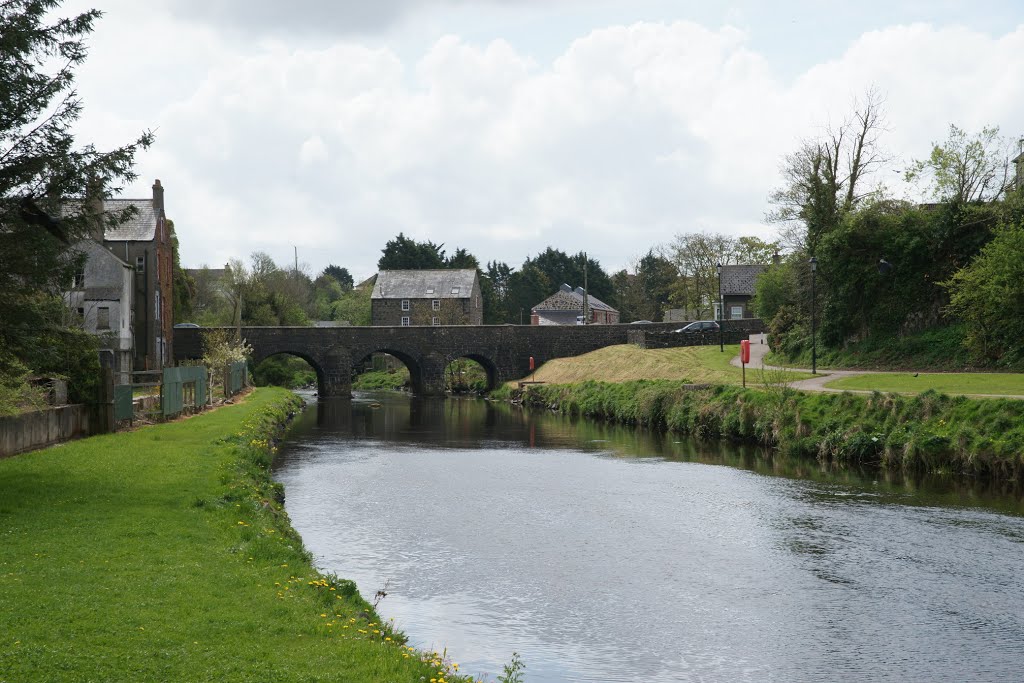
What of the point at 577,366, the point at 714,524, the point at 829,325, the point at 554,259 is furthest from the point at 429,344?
the point at 554,259

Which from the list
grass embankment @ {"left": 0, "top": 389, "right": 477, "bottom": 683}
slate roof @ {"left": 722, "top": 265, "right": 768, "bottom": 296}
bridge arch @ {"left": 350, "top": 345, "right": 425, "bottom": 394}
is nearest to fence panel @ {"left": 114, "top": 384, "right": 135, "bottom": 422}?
grass embankment @ {"left": 0, "top": 389, "right": 477, "bottom": 683}

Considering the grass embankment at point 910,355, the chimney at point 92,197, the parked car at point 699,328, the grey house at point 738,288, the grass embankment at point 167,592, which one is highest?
the grey house at point 738,288

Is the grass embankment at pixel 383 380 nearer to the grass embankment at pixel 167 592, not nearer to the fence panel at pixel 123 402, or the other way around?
the fence panel at pixel 123 402

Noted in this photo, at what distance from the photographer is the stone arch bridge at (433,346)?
71.8 meters

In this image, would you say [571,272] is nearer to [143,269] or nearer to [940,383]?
[143,269]

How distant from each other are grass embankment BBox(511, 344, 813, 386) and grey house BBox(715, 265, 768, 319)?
21254 millimetres

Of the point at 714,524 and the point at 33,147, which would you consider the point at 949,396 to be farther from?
the point at 33,147

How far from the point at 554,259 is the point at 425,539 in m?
129

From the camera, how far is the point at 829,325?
4825 cm

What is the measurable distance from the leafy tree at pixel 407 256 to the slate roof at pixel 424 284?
29.8 feet

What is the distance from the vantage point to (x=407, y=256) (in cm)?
12294

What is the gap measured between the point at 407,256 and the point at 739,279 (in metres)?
47.0

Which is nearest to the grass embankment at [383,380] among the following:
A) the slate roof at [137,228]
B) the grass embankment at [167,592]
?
the slate roof at [137,228]

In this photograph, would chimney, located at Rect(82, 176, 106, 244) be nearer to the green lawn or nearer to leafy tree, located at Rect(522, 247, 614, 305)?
the green lawn
